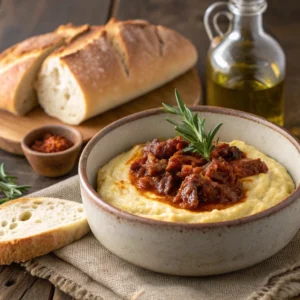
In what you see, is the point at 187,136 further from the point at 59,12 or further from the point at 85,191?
the point at 59,12

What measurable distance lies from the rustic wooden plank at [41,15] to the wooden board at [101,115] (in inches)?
39.3

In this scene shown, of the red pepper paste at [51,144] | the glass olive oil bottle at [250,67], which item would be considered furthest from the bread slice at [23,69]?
the glass olive oil bottle at [250,67]

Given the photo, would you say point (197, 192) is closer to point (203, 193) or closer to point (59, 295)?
point (203, 193)

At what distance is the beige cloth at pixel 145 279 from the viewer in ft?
8.61

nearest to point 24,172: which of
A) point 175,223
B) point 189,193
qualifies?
point 189,193

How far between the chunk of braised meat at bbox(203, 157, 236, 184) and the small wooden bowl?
1.09 metres

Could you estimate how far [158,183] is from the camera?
2.87 metres

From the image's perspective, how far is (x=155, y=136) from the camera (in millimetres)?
3365

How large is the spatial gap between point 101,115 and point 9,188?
100 cm

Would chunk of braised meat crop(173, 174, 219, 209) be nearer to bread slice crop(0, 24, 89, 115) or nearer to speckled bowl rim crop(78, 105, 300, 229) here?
speckled bowl rim crop(78, 105, 300, 229)

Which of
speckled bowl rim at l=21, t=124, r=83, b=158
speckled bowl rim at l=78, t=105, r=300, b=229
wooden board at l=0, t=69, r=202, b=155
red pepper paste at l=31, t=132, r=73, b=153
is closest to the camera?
speckled bowl rim at l=78, t=105, r=300, b=229

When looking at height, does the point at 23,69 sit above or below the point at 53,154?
above

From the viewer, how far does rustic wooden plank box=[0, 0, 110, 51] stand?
5.18 meters

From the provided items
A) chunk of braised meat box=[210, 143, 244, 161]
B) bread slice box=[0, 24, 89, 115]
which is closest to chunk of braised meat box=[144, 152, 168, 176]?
chunk of braised meat box=[210, 143, 244, 161]
